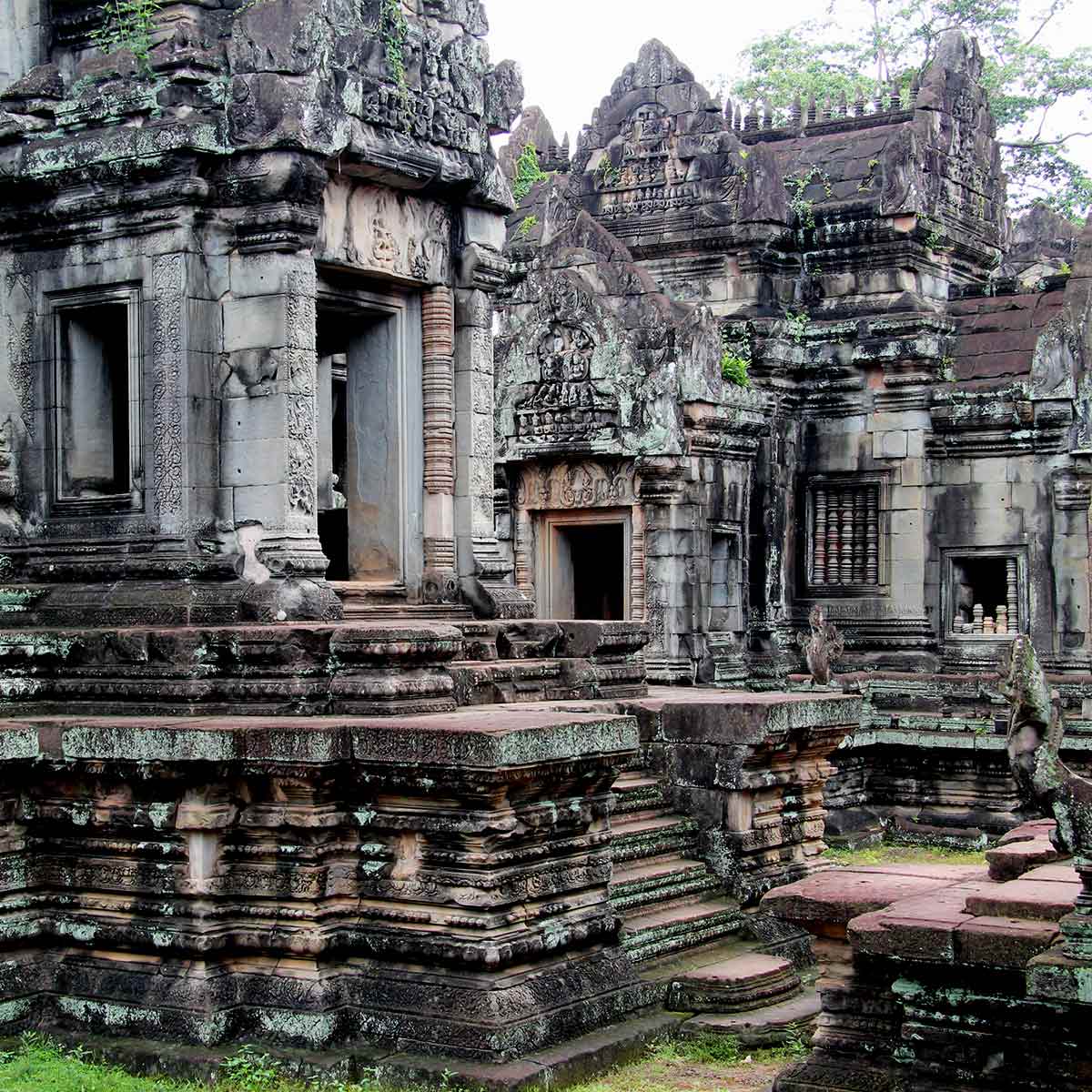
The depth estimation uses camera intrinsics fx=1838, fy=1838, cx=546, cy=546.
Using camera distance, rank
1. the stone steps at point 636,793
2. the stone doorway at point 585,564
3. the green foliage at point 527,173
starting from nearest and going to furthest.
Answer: the stone steps at point 636,793
the stone doorway at point 585,564
the green foliage at point 527,173

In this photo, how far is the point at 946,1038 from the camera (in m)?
7.12

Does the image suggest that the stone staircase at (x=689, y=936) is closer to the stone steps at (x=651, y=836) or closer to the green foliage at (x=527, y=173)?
the stone steps at (x=651, y=836)

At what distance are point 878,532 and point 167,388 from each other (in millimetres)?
11421

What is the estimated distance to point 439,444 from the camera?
10.7 m

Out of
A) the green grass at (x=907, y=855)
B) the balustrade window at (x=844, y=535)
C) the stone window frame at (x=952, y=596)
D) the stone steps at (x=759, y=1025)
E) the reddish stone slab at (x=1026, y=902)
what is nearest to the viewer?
the reddish stone slab at (x=1026, y=902)

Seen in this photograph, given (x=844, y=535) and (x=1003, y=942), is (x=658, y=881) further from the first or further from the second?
(x=844, y=535)

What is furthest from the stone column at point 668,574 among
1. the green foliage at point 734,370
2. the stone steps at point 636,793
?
the stone steps at point 636,793

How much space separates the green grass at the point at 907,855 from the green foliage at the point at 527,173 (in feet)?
31.8

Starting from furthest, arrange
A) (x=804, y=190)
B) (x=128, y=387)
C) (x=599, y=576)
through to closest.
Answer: (x=804, y=190)
(x=599, y=576)
(x=128, y=387)

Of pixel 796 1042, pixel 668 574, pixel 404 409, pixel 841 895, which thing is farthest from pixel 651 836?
pixel 668 574

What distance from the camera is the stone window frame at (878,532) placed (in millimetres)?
19406

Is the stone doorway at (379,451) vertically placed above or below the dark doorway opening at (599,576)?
above

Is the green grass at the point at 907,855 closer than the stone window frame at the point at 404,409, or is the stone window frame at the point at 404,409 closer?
the stone window frame at the point at 404,409

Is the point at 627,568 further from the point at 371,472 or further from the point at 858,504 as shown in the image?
the point at 371,472
